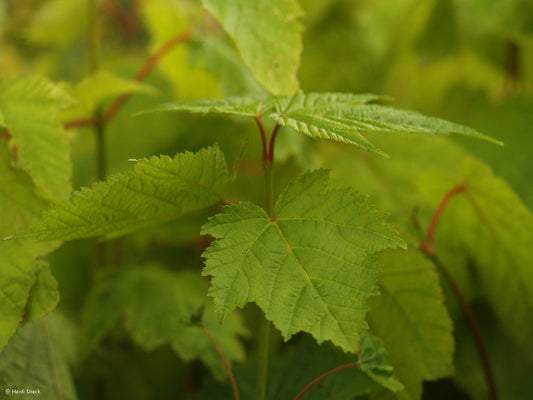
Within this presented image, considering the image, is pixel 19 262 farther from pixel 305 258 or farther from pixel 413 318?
pixel 413 318

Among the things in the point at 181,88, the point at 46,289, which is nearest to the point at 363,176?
the point at 181,88

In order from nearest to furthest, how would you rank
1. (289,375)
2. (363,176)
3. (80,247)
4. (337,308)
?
(337,308), (289,375), (363,176), (80,247)

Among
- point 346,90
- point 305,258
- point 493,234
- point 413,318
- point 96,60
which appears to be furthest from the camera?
point 346,90

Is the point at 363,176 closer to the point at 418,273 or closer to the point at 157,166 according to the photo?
the point at 418,273

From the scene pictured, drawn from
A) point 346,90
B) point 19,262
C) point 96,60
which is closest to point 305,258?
point 19,262

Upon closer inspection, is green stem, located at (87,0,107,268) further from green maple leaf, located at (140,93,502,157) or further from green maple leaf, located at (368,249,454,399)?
green maple leaf, located at (368,249,454,399)

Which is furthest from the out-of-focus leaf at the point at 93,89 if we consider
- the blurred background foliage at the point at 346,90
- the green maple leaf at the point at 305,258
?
the green maple leaf at the point at 305,258

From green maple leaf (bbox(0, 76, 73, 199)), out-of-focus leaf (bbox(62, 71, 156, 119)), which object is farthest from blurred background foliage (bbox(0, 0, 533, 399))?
green maple leaf (bbox(0, 76, 73, 199))
